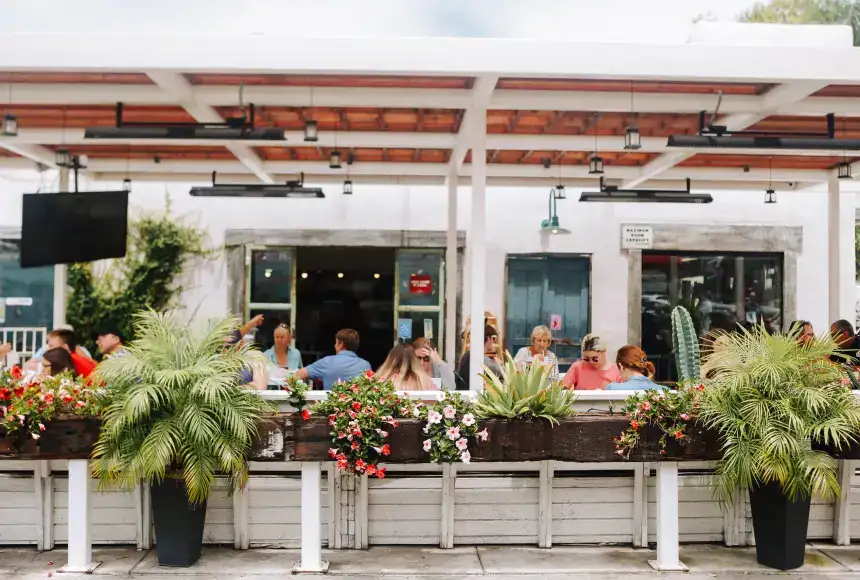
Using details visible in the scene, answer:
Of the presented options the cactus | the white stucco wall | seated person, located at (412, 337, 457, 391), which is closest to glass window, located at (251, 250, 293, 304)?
the white stucco wall

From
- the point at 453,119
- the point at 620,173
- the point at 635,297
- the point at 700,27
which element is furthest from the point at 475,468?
the point at 635,297

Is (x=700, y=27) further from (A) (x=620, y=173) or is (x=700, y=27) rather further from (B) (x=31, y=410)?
(B) (x=31, y=410)

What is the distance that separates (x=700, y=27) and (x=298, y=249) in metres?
5.70

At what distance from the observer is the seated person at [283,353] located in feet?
23.7

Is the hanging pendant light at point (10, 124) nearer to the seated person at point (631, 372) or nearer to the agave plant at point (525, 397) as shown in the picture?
the agave plant at point (525, 397)

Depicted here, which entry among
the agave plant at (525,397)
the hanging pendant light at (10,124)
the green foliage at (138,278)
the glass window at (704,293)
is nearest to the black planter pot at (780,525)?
the agave plant at (525,397)

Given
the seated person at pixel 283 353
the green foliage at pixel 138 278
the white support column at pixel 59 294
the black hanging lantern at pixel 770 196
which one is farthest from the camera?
the green foliage at pixel 138 278

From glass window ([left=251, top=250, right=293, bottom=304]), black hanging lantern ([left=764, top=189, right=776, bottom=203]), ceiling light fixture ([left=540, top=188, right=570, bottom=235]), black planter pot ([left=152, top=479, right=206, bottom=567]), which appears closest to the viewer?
black planter pot ([left=152, top=479, right=206, bottom=567])

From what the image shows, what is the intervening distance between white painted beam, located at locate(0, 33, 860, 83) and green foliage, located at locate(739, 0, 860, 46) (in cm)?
3221

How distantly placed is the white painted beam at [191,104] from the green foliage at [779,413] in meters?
4.02

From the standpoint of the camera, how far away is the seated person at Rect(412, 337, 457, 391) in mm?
6841

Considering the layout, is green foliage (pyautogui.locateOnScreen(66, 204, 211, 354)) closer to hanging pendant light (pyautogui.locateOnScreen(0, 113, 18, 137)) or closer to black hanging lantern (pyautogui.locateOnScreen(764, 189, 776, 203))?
hanging pendant light (pyautogui.locateOnScreen(0, 113, 18, 137))

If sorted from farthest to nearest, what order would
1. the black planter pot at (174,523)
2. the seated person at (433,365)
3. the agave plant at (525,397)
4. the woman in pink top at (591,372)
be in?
the seated person at (433,365) < the woman in pink top at (591,372) < the agave plant at (525,397) < the black planter pot at (174,523)

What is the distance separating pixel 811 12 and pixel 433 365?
3577cm
